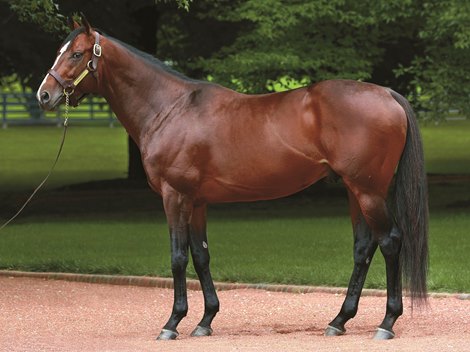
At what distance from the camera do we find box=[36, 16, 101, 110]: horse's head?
10391 mm

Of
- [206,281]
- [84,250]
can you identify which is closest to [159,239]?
[84,250]

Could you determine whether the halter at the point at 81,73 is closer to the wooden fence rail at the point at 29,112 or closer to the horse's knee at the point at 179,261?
the horse's knee at the point at 179,261

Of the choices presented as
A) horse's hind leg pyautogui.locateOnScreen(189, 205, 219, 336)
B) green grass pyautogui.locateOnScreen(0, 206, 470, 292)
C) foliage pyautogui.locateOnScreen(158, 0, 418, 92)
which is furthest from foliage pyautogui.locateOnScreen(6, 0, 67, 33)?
horse's hind leg pyautogui.locateOnScreen(189, 205, 219, 336)

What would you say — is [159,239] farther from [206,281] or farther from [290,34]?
[206,281]

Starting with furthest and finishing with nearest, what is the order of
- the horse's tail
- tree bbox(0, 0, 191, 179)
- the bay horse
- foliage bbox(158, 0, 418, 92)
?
tree bbox(0, 0, 191, 179), foliage bbox(158, 0, 418, 92), the horse's tail, the bay horse

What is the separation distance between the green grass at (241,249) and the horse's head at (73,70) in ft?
12.7

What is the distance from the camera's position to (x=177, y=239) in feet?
33.6

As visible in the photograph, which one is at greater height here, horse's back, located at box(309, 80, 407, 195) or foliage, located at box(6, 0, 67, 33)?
horse's back, located at box(309, 80, 407, 195)

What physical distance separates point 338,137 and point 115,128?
159ft

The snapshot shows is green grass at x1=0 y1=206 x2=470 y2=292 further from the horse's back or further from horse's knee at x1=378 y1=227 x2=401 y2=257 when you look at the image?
the horse's back

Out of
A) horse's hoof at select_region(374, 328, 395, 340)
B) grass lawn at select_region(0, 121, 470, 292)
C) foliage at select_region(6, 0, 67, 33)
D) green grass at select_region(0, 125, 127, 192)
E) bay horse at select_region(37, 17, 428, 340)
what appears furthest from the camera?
green grass at select_region(0, 125, 127, 192)

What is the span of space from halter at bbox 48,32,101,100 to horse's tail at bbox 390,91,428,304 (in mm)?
2416

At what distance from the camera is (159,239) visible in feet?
60.7

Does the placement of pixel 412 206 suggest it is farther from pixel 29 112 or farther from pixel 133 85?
pixel 29 112
